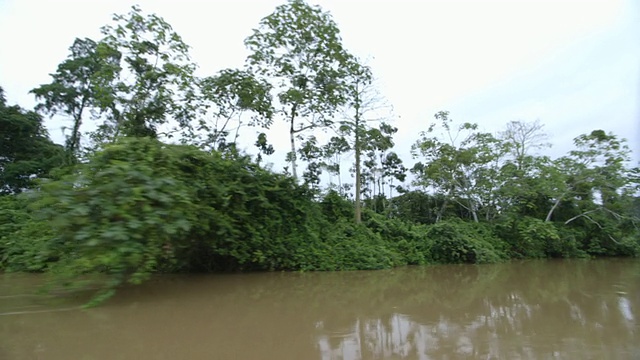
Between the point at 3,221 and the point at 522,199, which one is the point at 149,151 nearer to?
the point at 3,221

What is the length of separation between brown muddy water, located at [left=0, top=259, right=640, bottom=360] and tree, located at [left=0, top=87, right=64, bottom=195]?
11346mm

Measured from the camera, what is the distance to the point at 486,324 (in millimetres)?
5078

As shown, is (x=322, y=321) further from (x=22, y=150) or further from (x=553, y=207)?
(x=22, y=150)

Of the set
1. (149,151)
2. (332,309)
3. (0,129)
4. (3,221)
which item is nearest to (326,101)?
(149,151)

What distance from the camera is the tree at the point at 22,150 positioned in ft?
55.3

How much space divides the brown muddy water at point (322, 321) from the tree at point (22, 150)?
11346 mm

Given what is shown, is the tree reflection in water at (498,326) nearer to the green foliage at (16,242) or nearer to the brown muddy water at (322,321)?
the brown muddy water at (322,321)

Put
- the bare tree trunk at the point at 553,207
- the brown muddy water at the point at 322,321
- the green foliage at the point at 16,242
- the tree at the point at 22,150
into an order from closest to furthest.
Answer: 1. the brown muddy water at the point at 322,321
2. the green foliage at the point at 16,242
3. the bare tree trunk at the point at 553,207
4. the tree at the point at 22,150

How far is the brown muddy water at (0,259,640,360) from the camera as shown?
3895mm

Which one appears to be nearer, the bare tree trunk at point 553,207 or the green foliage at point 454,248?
the green foliage at point 454,248

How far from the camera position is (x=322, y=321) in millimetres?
5137

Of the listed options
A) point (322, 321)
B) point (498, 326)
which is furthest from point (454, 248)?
point (322, 321)

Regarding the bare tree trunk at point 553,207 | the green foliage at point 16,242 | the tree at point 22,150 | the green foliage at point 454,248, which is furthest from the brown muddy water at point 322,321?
the tree at point 22,150

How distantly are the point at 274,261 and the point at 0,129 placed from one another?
17.8 m
